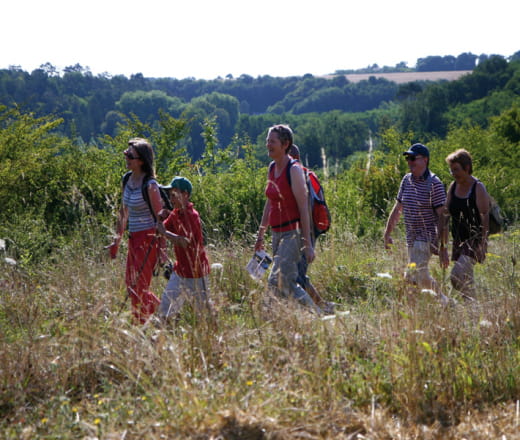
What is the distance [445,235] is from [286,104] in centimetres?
18812

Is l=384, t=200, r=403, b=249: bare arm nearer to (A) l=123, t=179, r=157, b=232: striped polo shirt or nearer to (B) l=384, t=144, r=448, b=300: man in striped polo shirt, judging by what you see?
(B) l=384, t=144, r=448, b=300: man in striped polo shirt

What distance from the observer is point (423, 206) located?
17.0ft

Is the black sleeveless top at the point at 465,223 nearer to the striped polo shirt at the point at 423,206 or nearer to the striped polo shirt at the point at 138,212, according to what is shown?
the striped polo shirt at the point at 423,206

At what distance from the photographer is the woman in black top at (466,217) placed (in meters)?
5.02

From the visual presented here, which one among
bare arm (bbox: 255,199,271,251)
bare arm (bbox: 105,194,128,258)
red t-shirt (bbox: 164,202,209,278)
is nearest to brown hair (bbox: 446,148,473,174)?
bare arm (bbox: 255,199,271,251)

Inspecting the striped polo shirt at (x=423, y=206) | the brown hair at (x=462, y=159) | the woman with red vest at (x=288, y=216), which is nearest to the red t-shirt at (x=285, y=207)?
the woman with red vest at (x=288, y=216)

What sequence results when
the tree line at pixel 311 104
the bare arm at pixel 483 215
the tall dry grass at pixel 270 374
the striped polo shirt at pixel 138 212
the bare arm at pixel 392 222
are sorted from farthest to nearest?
the tree line at pixel 311 104 < the bare arm at pixel 392 222 < the bare arm at pixel 483 215 < the striped polo shirt at pixel 138 212 < the tall dry grass at pixel 270 374

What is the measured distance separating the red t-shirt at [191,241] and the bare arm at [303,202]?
756 millimetres

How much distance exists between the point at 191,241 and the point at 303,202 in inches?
34.6

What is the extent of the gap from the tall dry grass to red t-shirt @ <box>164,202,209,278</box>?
31cm

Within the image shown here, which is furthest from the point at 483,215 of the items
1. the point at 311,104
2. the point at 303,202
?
the point at 311,104

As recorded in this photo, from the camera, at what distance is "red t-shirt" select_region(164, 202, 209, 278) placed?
441cm

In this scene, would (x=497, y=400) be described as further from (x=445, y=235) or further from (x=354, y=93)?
(x=354, y=93)

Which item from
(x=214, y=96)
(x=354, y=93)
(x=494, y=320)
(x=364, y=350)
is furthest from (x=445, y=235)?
(x=354, y=93)
